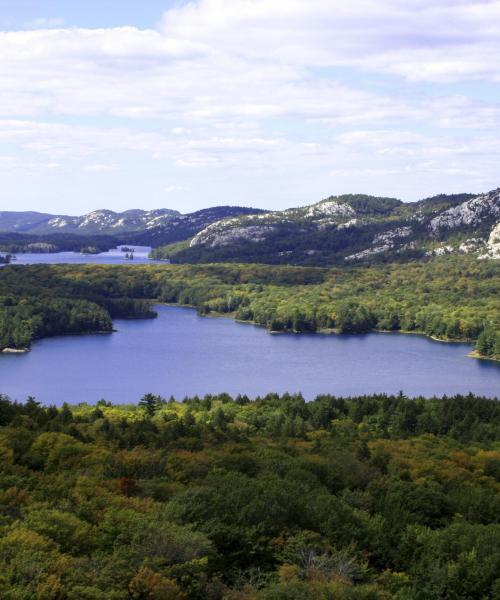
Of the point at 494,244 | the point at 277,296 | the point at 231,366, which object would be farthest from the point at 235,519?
the point at 494,244

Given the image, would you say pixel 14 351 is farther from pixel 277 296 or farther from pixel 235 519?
pixel 235 519

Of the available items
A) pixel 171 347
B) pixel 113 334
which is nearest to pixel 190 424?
pixel 171 347

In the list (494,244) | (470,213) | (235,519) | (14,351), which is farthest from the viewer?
(470,213)

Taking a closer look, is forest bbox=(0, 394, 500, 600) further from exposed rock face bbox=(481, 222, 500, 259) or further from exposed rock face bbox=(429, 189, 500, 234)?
exposed rock face bbox=(429, 189, 500, 234)

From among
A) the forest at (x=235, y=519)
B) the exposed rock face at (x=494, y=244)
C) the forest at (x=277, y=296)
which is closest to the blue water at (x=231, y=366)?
the forest at (x=277, y=296)

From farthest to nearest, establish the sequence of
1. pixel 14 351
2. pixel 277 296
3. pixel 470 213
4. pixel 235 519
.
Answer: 1. pixel 470 213
2. pixel 277 296
3. pixel 14 351
4. pixel 235 519

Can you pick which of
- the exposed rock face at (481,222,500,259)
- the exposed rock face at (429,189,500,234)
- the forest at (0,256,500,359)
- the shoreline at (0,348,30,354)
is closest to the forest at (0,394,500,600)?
the shoreline at (0,348,30,354)

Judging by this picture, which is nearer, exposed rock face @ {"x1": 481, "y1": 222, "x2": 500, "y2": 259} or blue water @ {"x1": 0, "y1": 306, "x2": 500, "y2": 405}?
blue water @ {"x1": 0, "y1": 306, "x2": 500, "y2": 405}
